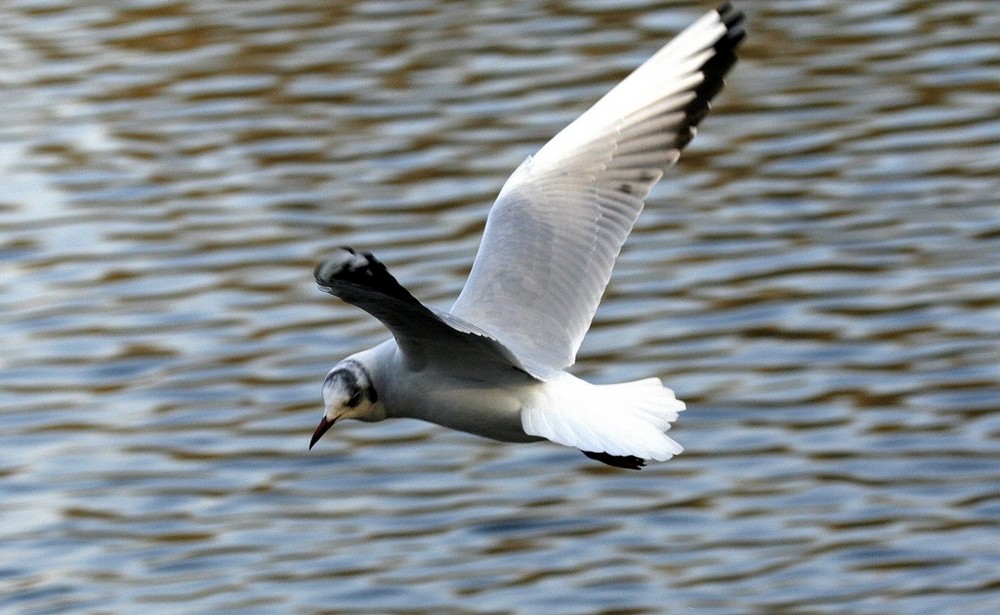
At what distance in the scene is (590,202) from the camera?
7.19m

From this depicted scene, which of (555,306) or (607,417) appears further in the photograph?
(555,306)

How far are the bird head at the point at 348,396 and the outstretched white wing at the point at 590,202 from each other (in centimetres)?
71

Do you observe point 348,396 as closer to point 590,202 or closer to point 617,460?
point 617,460

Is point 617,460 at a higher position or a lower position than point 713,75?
lower

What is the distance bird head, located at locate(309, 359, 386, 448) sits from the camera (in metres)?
6.21

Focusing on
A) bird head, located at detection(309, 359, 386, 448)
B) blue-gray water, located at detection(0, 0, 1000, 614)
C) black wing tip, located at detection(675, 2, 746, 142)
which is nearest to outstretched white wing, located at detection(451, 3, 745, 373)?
black wing tip, located at detection(675, 2, 746, 142)

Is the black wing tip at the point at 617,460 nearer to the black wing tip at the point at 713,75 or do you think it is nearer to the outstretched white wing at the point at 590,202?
the outstretched white wing at the point at 590,202

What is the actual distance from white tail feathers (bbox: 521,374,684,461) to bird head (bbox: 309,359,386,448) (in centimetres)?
47

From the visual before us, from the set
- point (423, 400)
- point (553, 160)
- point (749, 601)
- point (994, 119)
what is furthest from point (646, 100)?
point (994, 119)

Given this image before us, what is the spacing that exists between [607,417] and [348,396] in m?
0.78

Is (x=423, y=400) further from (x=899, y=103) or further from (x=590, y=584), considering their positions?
(x=899, y=103)

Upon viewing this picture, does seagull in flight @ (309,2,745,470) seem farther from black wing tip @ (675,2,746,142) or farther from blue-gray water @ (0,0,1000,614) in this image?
blue-gray water @ (0,0,1000,614)

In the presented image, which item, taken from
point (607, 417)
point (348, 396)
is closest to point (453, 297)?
point (348, 396)

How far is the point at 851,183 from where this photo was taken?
11.9 meters
